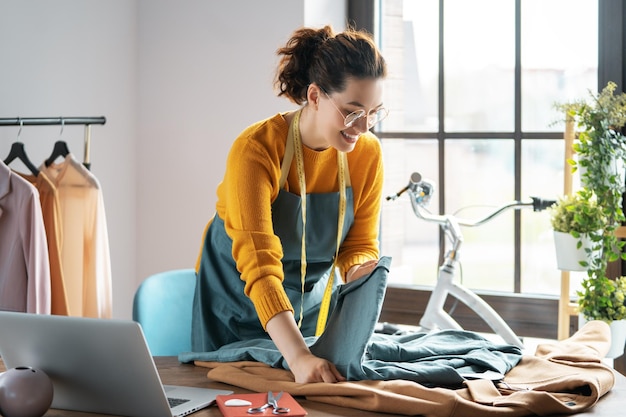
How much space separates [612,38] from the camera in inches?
125

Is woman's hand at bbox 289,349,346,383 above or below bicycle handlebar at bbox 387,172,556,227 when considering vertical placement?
below

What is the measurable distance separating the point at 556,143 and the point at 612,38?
1.38 feet

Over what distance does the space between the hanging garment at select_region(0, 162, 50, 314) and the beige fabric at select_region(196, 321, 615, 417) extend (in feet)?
3.48

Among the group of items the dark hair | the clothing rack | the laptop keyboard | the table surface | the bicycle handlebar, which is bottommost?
the table surface

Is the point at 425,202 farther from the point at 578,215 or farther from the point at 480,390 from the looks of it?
the point at 480,390

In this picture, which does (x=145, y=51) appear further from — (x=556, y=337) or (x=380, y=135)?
(x=556, y=337)

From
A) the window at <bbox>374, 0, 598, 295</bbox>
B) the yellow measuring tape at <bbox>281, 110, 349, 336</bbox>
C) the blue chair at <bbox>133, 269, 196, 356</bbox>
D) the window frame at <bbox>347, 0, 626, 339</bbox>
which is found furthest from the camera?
the window at <bbox>374, 0, 598, 295</bbox>

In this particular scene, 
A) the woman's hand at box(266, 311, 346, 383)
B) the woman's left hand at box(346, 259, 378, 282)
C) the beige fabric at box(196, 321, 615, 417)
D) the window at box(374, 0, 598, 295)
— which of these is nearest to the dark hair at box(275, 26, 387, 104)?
the woman's left hand at box(346, 259, 378, 282)

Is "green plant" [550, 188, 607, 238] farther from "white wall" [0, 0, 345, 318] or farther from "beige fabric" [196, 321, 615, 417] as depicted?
"white wall" [0, 0, 345, 318]

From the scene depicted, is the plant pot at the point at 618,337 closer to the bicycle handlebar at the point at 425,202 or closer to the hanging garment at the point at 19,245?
the bicycle handlebar at the point at 425,202

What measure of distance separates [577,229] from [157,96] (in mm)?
1832

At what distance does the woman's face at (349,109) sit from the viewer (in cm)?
205

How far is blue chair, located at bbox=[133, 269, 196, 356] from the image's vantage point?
253 cm

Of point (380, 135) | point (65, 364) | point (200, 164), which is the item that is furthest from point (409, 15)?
point (65, 364)
